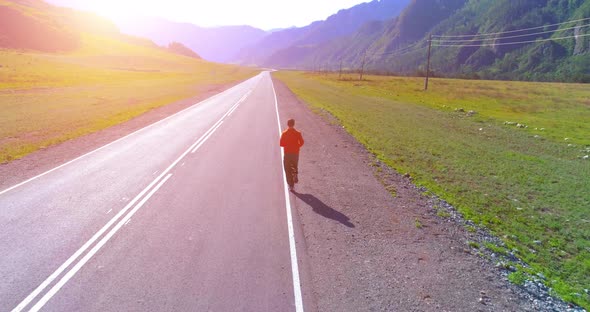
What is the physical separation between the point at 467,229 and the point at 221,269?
5556 millimetres

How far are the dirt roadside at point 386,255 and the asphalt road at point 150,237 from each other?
62 centimetres

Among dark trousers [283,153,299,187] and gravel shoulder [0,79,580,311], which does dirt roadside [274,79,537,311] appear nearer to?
gravel shoulder [0,79,580,311]

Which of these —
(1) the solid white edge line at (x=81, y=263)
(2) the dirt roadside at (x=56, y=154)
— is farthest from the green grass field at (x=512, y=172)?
(2) the dirt roadside at (x=56, y=154)

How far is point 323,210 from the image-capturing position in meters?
8.77

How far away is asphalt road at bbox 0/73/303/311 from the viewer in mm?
5223

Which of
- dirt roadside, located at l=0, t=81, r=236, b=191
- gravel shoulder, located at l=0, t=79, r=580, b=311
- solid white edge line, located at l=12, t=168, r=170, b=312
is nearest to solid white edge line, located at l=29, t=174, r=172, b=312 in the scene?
solid white edge line, located at l=12, t=168, r=170, b=312

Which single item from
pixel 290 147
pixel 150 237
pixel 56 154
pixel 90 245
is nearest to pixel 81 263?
pixel 90 245

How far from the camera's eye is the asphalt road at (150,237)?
5223 millimetres

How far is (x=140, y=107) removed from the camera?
30.2 m

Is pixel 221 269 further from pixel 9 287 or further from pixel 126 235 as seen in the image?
pixel 9 287

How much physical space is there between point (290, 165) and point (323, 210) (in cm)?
186

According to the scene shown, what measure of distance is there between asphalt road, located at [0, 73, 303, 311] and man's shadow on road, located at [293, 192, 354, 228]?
547 millimetres

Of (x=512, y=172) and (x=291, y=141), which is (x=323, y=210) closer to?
(x=291, y=141)

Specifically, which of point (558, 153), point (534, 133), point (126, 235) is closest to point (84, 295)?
point (126, 235)
